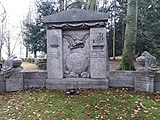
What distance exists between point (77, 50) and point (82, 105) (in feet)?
7.31

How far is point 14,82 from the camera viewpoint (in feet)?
21.1

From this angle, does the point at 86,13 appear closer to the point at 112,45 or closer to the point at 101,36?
the point at 101,36

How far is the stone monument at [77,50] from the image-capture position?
6199mm

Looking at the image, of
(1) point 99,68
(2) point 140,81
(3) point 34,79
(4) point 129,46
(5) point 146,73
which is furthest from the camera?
(4) point 129,46

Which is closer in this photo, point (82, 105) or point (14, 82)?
point (82, 105)

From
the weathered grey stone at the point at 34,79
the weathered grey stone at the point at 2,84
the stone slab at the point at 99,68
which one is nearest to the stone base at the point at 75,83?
the stone slab at the point at 99,68

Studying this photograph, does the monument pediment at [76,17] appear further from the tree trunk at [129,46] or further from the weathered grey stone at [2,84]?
the weathered grey stone at [2,84]

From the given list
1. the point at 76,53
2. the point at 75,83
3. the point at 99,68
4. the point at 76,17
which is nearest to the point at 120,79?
the point at 99,68

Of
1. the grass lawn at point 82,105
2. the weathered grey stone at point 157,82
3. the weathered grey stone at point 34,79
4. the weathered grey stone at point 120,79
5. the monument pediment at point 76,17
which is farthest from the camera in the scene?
the weathered grey stone at point 34,79

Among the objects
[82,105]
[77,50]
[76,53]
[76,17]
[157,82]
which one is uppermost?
[76,17]

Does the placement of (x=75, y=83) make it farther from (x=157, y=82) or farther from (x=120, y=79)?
(x=157, y=82)

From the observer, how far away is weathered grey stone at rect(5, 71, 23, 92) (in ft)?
20.9

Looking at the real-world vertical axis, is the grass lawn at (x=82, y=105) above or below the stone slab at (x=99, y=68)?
below

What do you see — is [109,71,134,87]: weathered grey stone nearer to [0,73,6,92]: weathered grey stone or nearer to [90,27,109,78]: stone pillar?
[90,27,109,78]: stone pillar
